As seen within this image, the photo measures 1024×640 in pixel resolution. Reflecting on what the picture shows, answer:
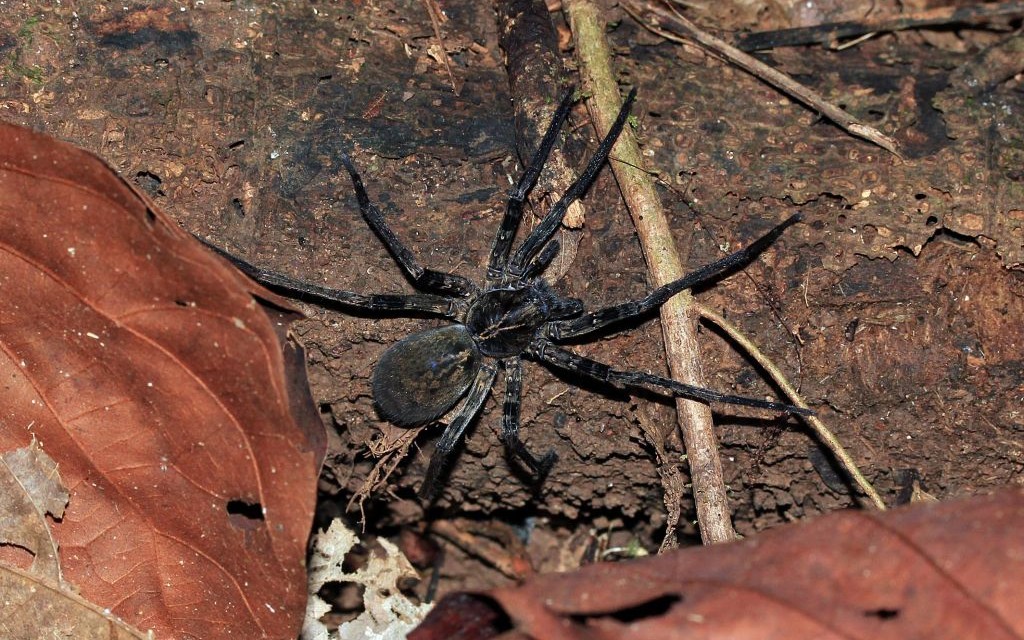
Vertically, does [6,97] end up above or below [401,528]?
above

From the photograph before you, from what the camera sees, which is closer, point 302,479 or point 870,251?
point 302,479

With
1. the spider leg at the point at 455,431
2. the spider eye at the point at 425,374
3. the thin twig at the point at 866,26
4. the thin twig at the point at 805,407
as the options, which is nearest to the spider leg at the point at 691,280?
the thin twig at the point at 805,407

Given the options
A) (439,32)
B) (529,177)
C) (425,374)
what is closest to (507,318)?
(425,374)

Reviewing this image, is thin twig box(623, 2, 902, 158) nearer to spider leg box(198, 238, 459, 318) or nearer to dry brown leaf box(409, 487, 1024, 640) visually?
spider leg box(198, 238, 459, 318)

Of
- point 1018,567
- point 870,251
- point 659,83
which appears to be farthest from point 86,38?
point 1018,567

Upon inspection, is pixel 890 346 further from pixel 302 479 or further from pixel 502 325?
pixel 302 479

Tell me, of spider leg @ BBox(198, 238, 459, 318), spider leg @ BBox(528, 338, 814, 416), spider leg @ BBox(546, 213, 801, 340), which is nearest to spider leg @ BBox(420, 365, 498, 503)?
spider leg @ BBox(528, 338, 814, 416)
